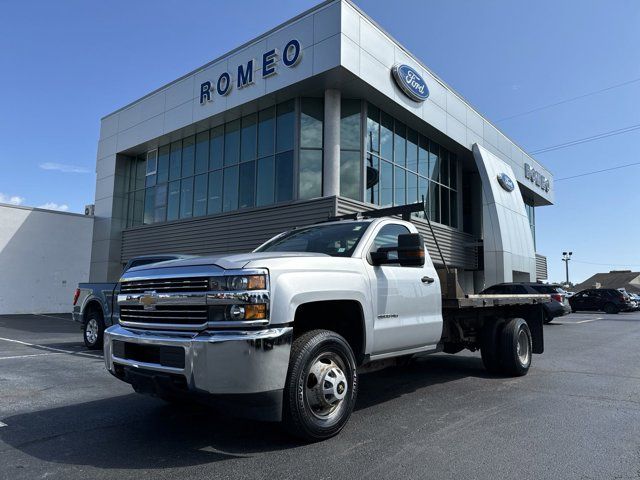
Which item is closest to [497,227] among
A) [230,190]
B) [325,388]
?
[230,190]

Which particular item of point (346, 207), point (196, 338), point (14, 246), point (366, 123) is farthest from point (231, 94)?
point (196, 338)

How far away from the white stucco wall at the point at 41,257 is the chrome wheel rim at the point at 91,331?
48.9ft

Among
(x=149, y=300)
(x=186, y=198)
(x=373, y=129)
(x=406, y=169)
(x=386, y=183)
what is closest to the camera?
(x=149, y=300)

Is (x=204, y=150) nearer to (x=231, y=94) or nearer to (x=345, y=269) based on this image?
(x=231, y=94)

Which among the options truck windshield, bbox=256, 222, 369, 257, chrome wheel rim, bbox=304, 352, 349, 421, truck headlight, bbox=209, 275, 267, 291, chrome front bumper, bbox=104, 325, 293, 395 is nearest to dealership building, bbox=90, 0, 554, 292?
truck windshield, bbox=256, 222, 369, 257

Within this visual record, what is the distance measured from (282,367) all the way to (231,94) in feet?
53.9

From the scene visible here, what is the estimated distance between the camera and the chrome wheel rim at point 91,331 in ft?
33.1

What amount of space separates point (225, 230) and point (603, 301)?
2503 centimetres

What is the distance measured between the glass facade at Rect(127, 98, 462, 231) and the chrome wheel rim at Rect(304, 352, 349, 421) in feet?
42.5

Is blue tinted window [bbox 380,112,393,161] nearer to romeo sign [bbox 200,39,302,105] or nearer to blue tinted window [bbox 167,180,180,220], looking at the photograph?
romeo sign [bbox 200,39,302,105]

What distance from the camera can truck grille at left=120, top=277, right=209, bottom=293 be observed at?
3.82 meters

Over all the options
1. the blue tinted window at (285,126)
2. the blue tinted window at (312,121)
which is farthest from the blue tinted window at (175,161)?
the blue tinted window at (312,121)

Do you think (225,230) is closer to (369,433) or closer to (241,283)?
(369,433)

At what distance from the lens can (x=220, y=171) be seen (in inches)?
802
